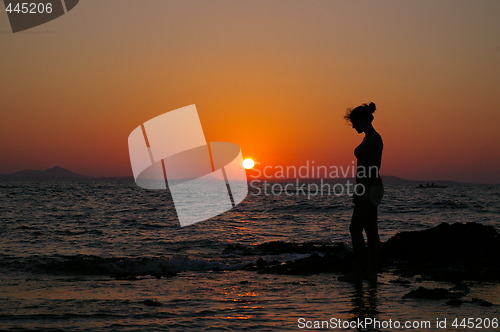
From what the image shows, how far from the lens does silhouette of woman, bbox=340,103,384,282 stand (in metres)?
7.07

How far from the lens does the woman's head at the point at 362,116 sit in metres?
7.15

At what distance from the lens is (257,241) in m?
15.1

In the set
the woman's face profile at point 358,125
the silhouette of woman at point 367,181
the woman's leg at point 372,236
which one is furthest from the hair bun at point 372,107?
the woman's leg at point 372,236

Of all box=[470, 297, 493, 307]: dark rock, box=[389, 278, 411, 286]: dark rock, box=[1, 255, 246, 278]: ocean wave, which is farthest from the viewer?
box=[1, 255, 246, 278]: ocean wave

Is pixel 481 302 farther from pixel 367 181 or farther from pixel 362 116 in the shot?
pixel 362 116

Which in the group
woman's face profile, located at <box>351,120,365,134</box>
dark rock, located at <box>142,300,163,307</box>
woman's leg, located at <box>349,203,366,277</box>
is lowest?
dark rock, located at <box>142,300,163,307</box>

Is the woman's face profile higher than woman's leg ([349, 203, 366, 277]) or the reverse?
higher

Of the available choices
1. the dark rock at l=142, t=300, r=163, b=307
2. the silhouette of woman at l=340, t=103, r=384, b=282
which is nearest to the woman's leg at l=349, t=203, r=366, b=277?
the silhouette of woman at l=340, t=103, r=384, b=282

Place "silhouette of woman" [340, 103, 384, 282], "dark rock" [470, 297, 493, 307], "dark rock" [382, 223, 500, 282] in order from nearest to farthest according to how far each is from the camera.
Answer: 1. "dark rock" [470, 297, 493, 307]
2. "silhouette of woman" [340, 103, 384, 282]
3. "dark rock" [382, 223, 500, 282]

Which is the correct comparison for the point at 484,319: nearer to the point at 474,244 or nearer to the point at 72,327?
the point at 72,327

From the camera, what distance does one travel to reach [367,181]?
23.3 ft

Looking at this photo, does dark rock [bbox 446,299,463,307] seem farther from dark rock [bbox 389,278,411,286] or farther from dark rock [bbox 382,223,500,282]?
dark rock [bbox 382,223,500,282]

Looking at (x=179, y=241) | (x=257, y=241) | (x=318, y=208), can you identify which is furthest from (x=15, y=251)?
(x=318, y=208)

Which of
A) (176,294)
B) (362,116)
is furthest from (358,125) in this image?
(176,294)
